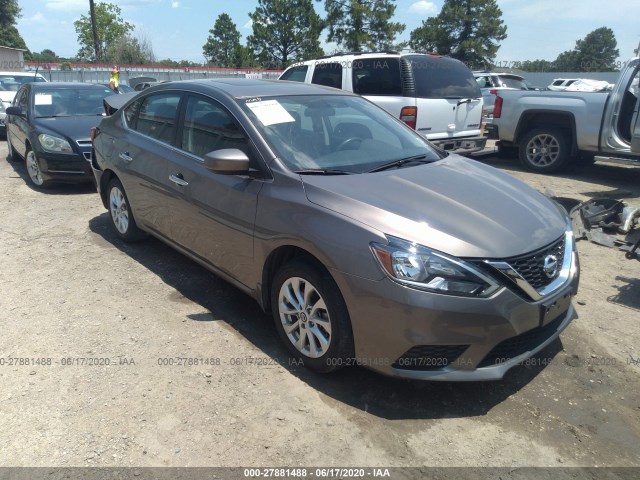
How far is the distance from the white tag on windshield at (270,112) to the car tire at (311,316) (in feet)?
3.58

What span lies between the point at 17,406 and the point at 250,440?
1423 mm

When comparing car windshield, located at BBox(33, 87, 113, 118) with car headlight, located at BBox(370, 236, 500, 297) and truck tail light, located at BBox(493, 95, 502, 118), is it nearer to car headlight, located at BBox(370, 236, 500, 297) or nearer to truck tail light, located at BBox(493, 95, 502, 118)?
truck tail light, located at BBox(493, 95, 502, 118)

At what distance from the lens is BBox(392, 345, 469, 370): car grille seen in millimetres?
2691

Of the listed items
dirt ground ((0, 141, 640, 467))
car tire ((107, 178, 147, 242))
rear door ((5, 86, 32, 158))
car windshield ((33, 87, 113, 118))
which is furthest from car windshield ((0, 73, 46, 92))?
dirt ground ((0, 141, 640, 467))

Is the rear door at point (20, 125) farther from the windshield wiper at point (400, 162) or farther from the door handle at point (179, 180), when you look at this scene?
the windshield wiper at point (400, 162)

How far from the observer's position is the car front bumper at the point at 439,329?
2596 mm

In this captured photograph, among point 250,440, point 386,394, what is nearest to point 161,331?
point 250,440

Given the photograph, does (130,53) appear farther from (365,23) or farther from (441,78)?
(441,78)

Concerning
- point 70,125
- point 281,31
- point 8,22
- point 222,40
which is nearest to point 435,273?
point 70,125

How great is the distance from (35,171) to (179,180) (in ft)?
16.2

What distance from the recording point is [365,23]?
39.0m

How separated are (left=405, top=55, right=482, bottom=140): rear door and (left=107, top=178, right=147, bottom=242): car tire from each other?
448 centimetres

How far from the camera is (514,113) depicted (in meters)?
9.29

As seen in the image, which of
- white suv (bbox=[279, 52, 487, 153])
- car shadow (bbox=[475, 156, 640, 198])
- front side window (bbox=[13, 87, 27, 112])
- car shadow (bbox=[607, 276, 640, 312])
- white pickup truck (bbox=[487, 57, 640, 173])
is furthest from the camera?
front side window (bbox=[13, 87, 27, 112])
